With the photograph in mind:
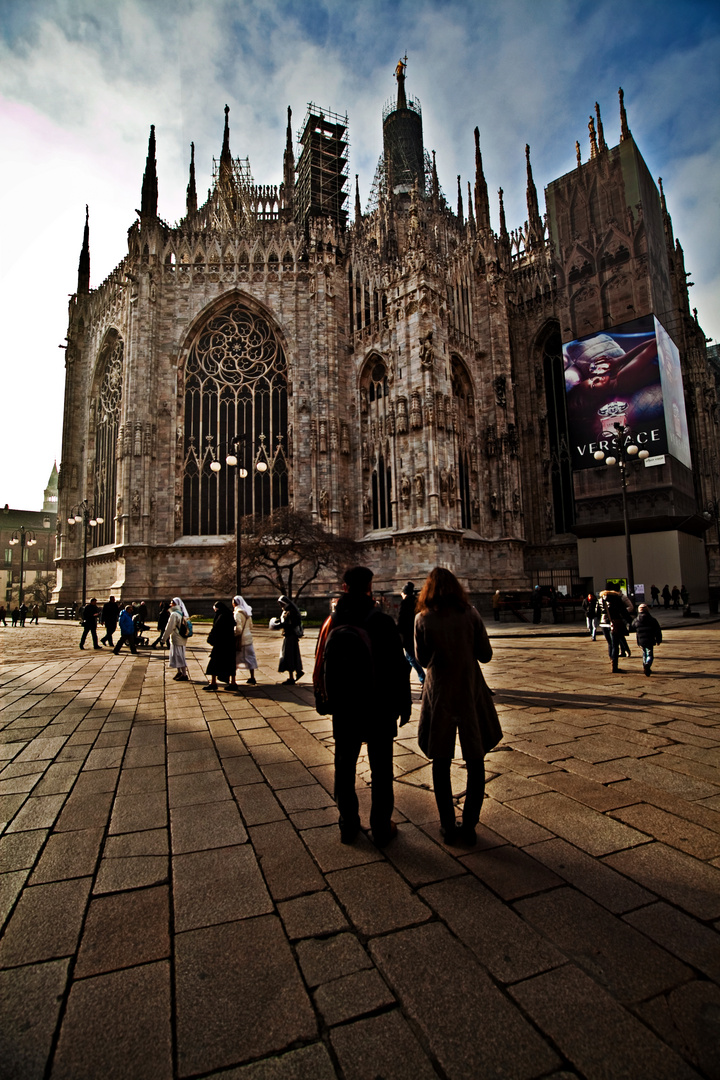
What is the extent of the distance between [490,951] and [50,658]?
13.9 metres

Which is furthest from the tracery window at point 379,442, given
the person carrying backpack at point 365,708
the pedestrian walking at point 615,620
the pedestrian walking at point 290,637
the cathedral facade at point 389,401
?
the person carrying backpack at point 365,708

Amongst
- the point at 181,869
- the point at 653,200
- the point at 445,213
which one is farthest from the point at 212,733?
the point at 445,213

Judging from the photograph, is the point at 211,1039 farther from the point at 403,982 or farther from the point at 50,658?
Answer: the point at 50,658

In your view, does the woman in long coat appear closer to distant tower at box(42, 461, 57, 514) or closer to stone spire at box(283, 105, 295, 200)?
stone spire at box(283, 105, 295, 200)

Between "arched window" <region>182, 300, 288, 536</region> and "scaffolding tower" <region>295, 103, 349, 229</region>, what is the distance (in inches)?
429

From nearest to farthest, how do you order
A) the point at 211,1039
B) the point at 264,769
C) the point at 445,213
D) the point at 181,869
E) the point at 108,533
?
the point at 211,1039 → the point at 181,869 → the point at 264,769 → the point at 108,533 → the point at 445,213

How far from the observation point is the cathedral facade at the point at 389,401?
87.4 ft

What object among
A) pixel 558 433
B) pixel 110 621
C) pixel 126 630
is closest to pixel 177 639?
pixel 126 630

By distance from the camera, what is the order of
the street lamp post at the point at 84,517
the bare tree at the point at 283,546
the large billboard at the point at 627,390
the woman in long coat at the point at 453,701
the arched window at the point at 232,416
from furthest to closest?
the arched window at the point at 232,416, the street lamp post at the point at 84,517, the large billboard at the point at 627,390, the bare tree at the point at 283,546, the woman in long coat at the point at 453,701

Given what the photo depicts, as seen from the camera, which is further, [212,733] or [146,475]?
[146,475]

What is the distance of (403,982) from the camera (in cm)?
188

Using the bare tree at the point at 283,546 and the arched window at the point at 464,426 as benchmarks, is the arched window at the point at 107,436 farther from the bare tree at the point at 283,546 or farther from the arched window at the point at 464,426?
the arched window at the point at 464,426

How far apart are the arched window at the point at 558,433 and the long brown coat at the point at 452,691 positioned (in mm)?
31222

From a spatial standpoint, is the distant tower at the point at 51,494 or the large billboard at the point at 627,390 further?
the distant tower at the point at 51,494
